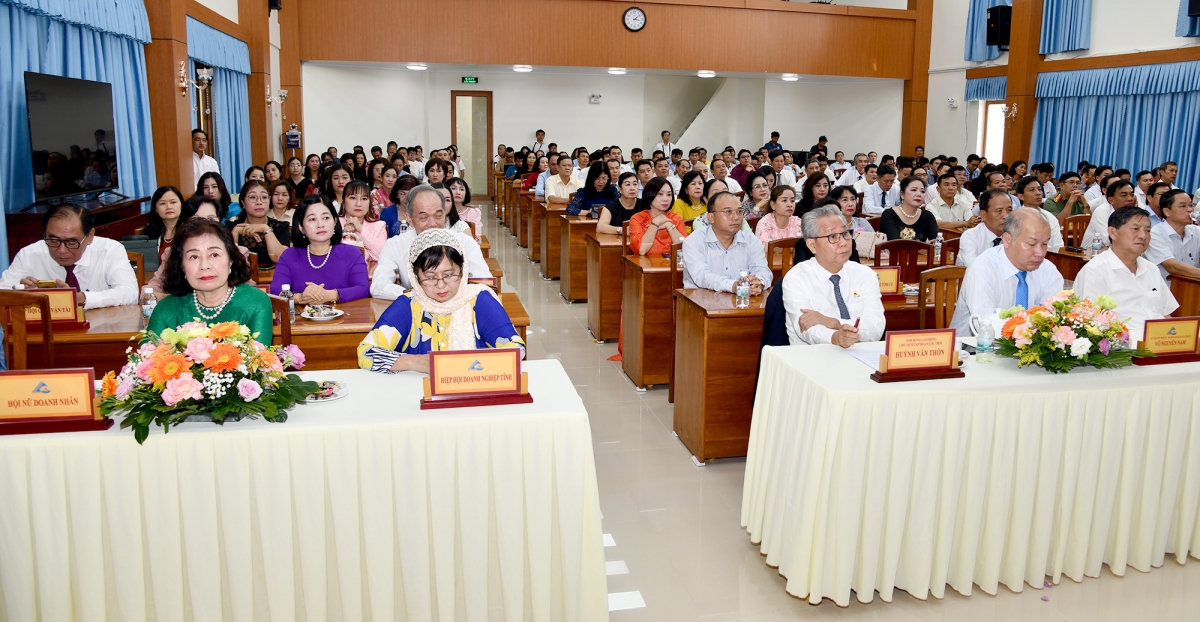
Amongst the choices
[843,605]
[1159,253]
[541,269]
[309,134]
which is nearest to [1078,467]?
[843,605]

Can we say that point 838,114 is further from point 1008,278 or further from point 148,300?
point 148,300

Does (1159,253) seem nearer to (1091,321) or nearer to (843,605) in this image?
(1091,321)

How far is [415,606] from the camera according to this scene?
2.19 m

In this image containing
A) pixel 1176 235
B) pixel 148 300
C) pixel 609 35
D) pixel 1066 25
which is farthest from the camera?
pixel 609 35

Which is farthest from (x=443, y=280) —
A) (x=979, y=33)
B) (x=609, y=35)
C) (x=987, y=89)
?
(x=979, y=33)

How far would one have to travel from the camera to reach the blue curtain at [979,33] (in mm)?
12664

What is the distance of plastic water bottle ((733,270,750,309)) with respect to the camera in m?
3.76

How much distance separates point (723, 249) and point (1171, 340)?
2.01 m

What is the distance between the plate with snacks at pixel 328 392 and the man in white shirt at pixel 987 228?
363 centimetres

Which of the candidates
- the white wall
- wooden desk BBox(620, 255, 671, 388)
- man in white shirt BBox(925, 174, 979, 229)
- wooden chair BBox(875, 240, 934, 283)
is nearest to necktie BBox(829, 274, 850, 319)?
wooden chair BBox(875, 240, 934, 283)

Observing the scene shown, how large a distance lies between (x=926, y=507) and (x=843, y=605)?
15.1 inches

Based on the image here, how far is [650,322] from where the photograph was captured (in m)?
4.77

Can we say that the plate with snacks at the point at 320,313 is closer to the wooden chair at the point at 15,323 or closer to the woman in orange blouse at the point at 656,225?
the wooden chair at the point at 15,323

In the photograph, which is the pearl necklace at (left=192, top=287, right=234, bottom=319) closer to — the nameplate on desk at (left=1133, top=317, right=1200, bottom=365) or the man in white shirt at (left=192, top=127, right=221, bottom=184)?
the nameplate on desk at (left=1133, top=317, right=1200, bottom=365)
